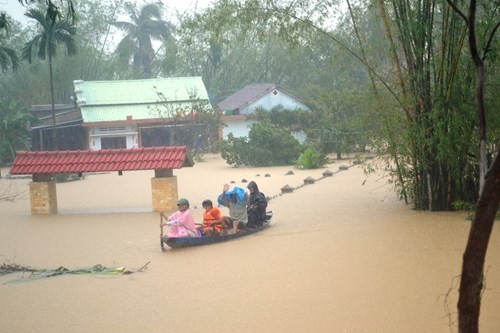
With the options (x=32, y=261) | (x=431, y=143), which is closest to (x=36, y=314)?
A: (x=32, y=261)

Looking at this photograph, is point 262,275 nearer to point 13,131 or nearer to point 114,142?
point 13,131

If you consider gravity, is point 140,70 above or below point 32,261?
above

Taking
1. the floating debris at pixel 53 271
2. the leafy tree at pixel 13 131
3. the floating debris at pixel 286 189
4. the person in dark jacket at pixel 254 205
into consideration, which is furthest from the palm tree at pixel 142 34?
the floating debris at pixel 53 271

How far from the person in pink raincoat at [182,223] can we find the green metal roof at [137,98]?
2430 centimetres

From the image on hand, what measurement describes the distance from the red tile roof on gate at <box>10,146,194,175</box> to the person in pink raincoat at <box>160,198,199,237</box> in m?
4.26

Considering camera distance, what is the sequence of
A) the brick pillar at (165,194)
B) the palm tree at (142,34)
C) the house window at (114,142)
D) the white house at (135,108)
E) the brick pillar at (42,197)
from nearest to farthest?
the brick pillar at (165,194)
the brick pillar at (42,197)
the white house at (135,108)
the house window at (114,142)
the palm tree at (142,34)

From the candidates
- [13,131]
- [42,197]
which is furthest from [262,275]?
[13,131]

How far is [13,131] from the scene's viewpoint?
33.3m

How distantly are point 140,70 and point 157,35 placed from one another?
3.06 m

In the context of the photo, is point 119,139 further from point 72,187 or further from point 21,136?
point 72,187

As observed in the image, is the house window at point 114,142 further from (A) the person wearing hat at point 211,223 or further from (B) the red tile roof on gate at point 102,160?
(A) the person wearing hat at point 211,223

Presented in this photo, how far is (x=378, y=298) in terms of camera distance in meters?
7.70

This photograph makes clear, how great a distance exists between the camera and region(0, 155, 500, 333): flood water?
281 inches

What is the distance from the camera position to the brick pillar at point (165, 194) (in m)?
15.8
